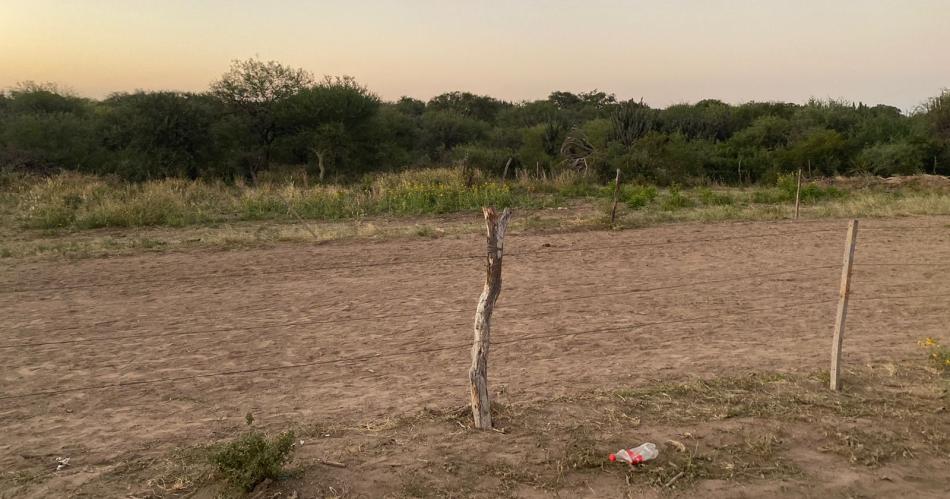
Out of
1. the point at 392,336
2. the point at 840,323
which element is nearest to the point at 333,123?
the point at 392,336

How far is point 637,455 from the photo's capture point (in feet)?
13.1

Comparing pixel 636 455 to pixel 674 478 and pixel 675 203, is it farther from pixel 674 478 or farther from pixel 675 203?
pixel 675 203

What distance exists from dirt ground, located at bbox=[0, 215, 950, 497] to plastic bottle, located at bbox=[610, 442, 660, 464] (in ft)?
0.38

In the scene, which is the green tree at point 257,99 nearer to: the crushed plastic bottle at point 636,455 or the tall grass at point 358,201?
the tall grass at point 358,201

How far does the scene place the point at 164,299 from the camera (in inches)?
337

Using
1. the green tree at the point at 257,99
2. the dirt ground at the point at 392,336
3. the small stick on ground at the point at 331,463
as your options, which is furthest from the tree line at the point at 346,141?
the small stick on ground at the point at 331,463

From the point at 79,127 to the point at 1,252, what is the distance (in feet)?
48.0

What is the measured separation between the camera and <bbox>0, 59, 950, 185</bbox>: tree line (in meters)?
22.9

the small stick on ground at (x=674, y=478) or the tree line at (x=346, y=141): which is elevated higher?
the tree line at (x=346, y=141)

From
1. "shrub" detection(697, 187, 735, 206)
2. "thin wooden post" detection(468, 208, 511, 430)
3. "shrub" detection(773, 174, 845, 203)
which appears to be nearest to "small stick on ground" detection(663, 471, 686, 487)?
"thin wooden post" detection(468, 208, 511, 430)

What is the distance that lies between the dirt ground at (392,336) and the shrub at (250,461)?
8.1 inches

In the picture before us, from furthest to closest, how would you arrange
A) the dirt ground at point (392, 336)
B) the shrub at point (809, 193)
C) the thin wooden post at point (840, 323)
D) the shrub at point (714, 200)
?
the shrub at point (809, 193) < the shrub at point (714, 200) < the thin wooden post at point (840, 323) < the dirt ground at point (392, 336)

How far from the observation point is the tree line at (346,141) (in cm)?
2286

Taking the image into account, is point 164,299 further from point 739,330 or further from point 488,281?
point 739,330
